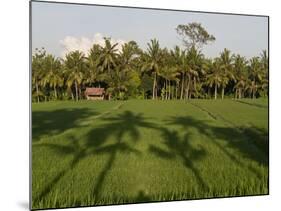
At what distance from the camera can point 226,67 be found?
16.7 feet

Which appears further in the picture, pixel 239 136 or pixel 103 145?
pixel 239 136

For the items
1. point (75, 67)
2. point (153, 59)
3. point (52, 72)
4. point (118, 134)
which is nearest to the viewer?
point (52, 72)

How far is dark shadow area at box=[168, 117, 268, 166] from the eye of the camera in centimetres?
504

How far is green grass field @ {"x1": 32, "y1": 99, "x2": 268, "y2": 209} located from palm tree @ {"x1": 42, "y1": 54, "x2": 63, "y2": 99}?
0.18 m

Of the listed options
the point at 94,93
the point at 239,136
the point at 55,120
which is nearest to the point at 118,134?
the point at 94,93

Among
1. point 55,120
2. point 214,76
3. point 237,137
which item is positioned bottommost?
point 237,137

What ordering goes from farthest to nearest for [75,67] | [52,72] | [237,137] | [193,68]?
[237,137] → [193,68] → [75,67] → [52,72]

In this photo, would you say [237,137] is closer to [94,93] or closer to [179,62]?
[179,62]

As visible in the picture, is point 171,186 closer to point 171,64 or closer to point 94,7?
point 171,64

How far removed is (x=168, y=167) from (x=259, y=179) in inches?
37.5

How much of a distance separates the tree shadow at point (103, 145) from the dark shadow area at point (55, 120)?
10cm

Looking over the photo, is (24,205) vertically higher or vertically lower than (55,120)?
lower

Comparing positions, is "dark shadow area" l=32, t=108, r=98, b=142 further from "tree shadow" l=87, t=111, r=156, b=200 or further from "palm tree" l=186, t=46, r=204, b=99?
"palm tree" l=186, t=46, r=204, b=99

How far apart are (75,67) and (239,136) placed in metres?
1.72
